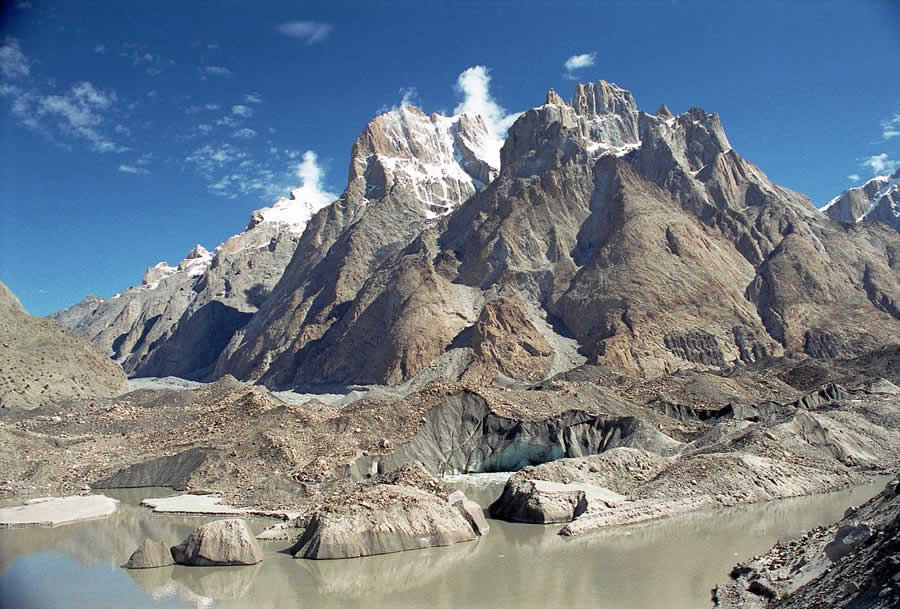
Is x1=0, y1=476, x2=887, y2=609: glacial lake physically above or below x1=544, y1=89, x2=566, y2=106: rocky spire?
below

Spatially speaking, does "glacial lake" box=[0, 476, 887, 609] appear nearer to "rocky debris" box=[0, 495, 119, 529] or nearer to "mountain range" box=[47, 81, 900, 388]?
"rocky debris" box=[0, 495, 119, 529]

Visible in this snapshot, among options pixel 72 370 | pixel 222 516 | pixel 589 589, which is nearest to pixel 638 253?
pixel 72 370

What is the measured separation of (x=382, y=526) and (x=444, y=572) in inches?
120

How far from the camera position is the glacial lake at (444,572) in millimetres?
18156

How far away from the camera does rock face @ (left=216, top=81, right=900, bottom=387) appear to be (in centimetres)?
10706

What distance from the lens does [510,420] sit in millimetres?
45406

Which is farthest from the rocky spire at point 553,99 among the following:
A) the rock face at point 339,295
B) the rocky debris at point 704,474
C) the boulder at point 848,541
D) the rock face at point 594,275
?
the boulder at point 848,541

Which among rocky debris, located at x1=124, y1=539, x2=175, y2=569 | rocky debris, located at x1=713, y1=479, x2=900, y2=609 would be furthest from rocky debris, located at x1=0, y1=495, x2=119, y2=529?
rocky debris, located at x1=713, y1=479, x2=900, y2=609

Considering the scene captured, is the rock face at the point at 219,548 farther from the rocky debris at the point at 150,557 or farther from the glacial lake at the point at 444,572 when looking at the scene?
the glacial lake at the point at 444,572

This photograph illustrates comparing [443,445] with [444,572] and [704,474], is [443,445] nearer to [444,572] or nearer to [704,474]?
[704,474]

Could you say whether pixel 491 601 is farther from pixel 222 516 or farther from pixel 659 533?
pixel 222 516

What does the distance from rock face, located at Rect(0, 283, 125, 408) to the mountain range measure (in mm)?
39495

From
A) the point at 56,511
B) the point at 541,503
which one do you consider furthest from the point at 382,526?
the point at 56,511

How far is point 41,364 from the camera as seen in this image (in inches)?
2891
